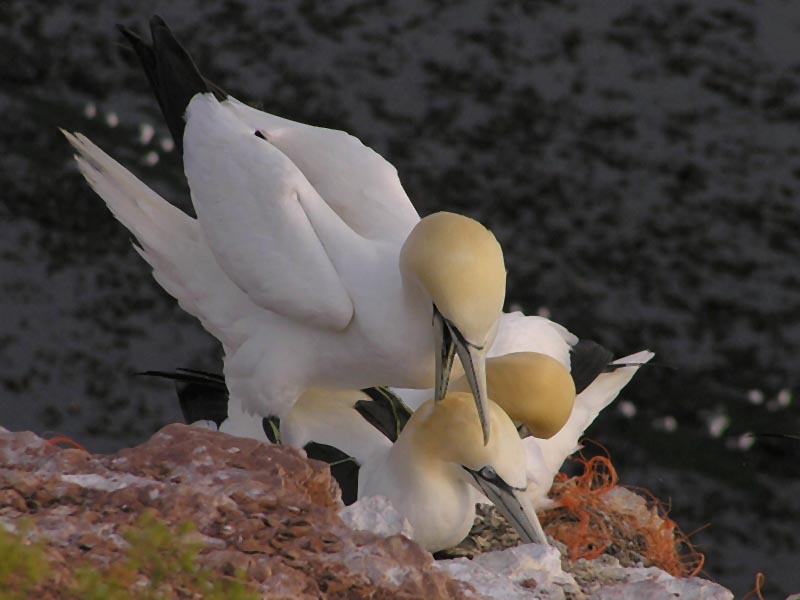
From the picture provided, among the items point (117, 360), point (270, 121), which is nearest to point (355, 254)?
point (270, 121)

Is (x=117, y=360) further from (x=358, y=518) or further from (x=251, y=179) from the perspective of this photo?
(x=358, y=518)

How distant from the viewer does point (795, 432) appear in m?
6.02

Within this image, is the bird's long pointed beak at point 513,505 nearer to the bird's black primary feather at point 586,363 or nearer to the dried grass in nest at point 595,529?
the dried grass in nest at point 595,529

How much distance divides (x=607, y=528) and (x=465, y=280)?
125 cm

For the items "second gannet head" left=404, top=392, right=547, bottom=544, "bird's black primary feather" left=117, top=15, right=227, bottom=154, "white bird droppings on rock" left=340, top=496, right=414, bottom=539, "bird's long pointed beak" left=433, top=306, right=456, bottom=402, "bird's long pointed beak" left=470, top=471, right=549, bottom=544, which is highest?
"white bird droppings on rock" left=340, top=496, right=414, bottom=539

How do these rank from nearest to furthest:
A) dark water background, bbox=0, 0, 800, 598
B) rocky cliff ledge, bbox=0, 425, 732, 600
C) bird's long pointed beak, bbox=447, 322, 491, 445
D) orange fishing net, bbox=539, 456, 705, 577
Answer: rocky cliff ledge, bbox=0, 425, 732, 600 → bird's long pointed beak, bbox=447, 322, 491, 445 → orange fishing net, bbox=539, 456, 705, 577 → dark water background, bbox=0, 0, 800, 598

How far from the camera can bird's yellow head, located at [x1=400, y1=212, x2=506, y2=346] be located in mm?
3324

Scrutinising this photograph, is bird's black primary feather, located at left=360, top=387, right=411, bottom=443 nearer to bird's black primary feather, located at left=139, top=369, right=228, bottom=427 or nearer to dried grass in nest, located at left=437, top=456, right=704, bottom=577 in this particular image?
dried grass in nest, located at left=437, top=456, right=704, bottom=577

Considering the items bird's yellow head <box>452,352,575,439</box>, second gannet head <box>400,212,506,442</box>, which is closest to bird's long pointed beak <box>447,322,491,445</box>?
second gannet head <box>400,212,506,442</box>

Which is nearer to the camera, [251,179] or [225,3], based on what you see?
[251,179]

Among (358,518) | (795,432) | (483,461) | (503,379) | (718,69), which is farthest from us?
(718,69)

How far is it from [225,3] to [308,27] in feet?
1.49

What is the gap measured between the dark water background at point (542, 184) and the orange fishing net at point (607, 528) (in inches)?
48.8

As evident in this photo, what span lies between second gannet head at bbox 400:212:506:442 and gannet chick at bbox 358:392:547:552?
9 centimetres
